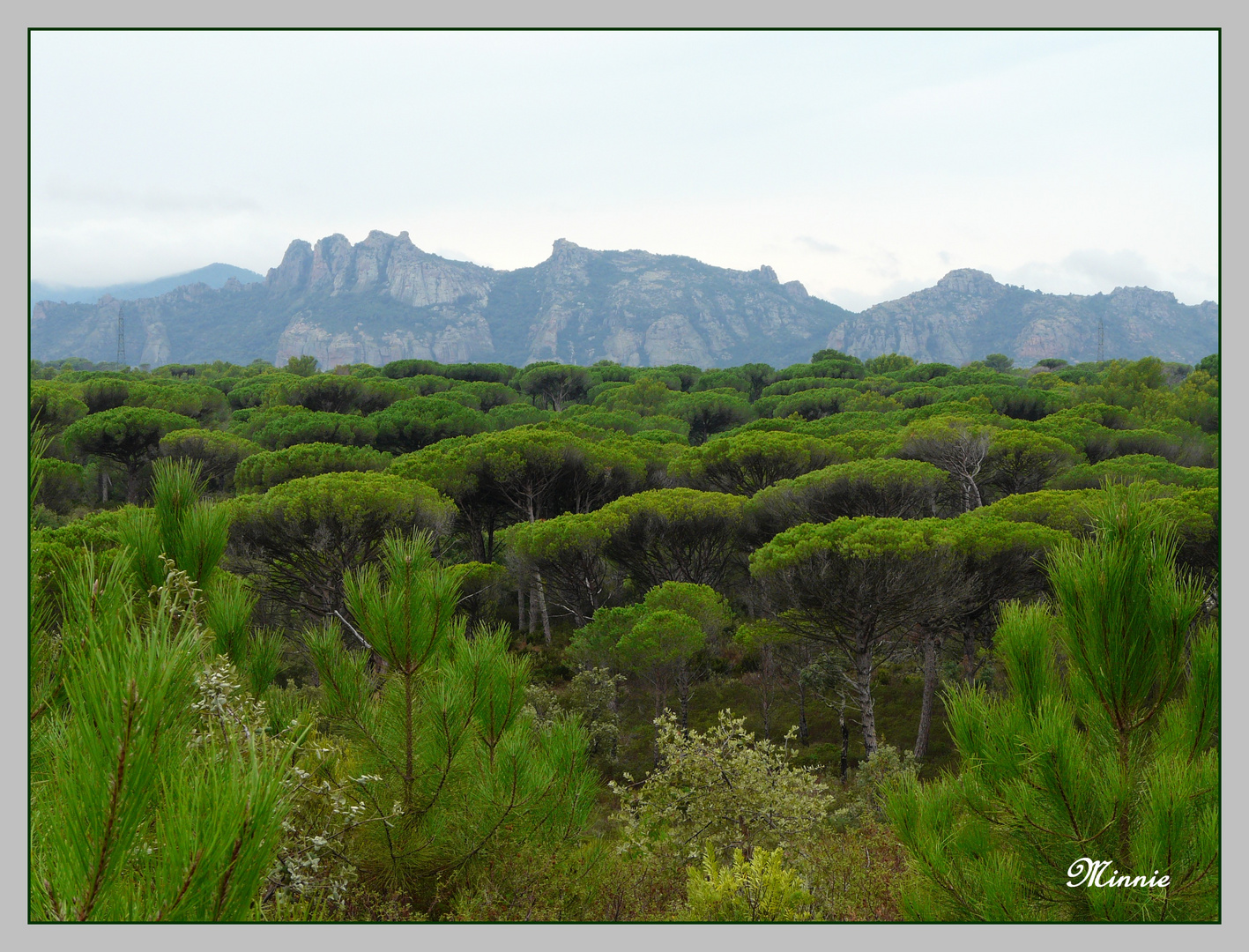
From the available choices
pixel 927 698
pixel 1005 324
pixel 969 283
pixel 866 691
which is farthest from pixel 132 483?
pixel 969 283

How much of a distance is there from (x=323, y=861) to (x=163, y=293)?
11228cm

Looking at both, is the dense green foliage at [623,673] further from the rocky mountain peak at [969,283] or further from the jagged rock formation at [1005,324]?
the rocky mountain peak at [969,283]

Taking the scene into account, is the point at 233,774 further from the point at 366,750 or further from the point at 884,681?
the point at 884,681

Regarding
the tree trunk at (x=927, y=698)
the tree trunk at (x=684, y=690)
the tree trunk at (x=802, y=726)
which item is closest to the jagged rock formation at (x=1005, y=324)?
the tree trunk at (x=927, y=698)

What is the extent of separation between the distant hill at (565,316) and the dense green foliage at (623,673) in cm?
7380

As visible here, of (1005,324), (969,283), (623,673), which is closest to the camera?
(623,673)

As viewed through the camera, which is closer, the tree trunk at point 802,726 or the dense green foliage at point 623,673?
the dense green foliage at point 623,673

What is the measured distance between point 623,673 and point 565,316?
356ft

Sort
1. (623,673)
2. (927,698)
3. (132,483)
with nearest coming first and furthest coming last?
(927,698)
(623,673)
(132,483)

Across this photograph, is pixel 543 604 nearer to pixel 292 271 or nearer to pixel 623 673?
pixel 623 673

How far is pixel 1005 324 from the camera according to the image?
109125 mm

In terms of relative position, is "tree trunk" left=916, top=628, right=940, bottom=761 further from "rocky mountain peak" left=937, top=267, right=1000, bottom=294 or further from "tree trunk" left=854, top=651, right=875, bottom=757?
"rocky mountain peak" left=937, top=267, right=1000, bottom=294

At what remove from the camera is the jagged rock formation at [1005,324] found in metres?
73.4
